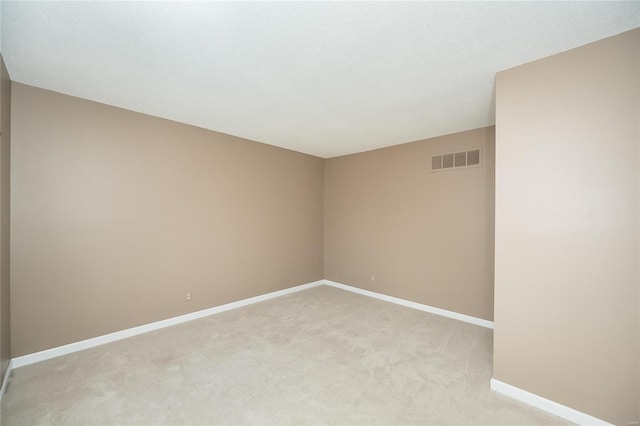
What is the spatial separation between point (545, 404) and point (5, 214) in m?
4.58

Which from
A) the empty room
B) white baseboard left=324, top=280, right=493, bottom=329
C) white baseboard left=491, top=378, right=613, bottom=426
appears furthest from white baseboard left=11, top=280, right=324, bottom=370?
white baseboard left=491, top=378, right=613, bottom=426

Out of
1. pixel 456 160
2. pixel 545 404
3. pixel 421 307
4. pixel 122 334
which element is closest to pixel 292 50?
pixel 456 160

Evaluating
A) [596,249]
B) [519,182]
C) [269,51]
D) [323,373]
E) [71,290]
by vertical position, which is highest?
[269,51]

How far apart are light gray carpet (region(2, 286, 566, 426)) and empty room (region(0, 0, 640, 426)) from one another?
2 centimetres

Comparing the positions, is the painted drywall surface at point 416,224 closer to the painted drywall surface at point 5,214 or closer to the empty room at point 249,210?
the empty room at point 249,210

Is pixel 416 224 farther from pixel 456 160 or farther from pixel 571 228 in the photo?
pixel 571 228

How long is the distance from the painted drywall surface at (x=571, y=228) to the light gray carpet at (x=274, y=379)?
15.9 inches

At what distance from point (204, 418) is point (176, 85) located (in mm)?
2724

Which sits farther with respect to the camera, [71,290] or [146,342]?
[146,342]

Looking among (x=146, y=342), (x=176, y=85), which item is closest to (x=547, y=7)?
(x=176, y=85)

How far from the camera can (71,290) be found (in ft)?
9.01

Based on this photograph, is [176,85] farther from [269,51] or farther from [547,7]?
[547,7]

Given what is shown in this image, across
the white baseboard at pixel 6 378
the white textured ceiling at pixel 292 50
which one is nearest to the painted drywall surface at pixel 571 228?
the white textured ceiling at pixel 292 50

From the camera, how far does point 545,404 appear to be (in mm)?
1973
